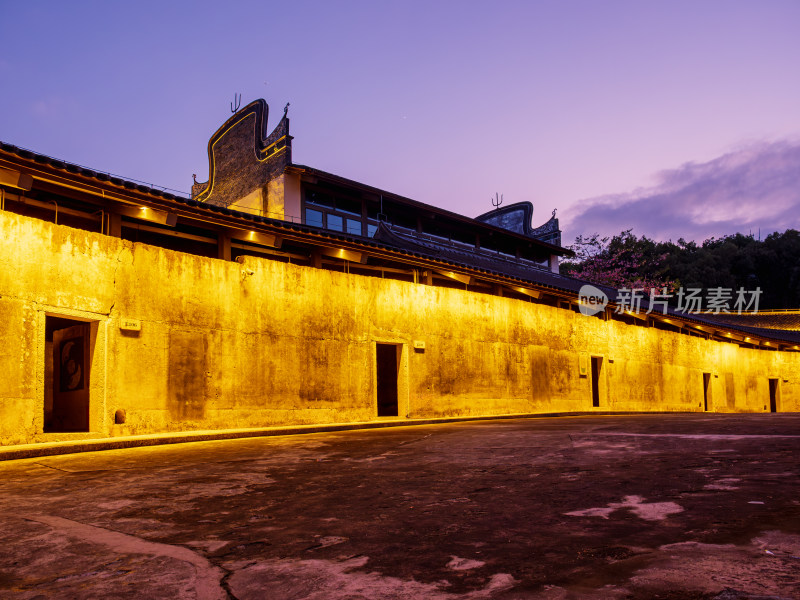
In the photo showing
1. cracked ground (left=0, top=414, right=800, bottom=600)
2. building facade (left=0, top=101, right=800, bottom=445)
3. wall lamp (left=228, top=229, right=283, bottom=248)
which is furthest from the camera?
wall lamp (left=228, top=229, right=283, bottom=248)

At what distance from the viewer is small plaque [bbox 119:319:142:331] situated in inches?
377

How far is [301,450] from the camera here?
298 inches

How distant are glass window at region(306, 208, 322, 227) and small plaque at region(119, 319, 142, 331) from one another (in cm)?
1237

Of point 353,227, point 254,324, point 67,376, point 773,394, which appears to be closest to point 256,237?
point 254,324

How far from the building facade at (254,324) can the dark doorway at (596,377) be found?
123 mm

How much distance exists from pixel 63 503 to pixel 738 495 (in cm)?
429

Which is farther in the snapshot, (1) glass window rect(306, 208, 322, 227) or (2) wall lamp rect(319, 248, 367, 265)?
(1) glass window rect(306, 208, 322, 227)

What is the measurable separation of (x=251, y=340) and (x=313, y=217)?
11.2m

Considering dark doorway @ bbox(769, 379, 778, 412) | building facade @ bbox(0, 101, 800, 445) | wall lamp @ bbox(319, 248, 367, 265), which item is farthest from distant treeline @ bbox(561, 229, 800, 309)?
wall lamp @ bbox(319, 248, 367, 265)

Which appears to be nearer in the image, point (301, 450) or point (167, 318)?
point (301, 450)

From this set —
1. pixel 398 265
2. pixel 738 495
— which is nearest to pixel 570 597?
pixel 738 495

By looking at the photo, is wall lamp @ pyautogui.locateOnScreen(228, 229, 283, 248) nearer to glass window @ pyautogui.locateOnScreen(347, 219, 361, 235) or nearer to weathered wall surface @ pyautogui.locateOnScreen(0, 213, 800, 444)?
weathered wall surface @ pyautogui.locateOnScreen(0, 213, 800, 444)

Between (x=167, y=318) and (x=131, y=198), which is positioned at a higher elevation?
(x=131, y=198)

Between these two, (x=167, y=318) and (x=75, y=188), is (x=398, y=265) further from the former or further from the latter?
(x=75, y=188)
